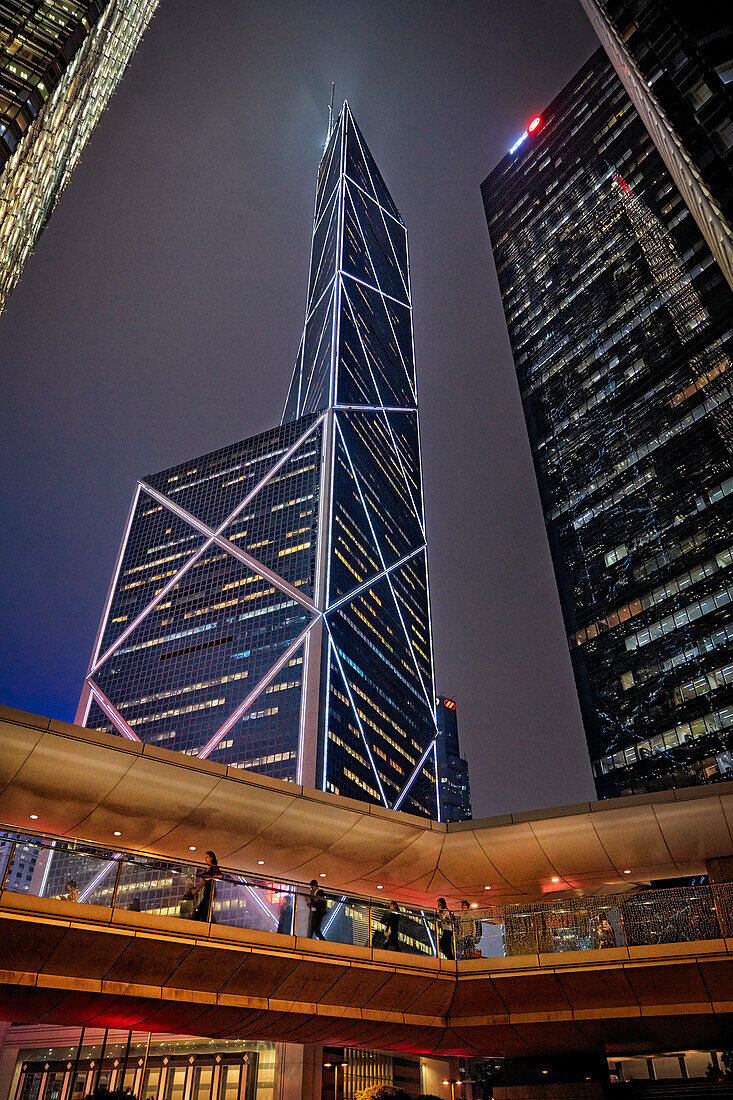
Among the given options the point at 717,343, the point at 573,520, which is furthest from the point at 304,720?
the point at 717,343

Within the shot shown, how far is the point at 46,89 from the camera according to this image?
3509 centimetres

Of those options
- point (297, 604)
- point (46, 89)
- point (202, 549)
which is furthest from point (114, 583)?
point (46, 89)

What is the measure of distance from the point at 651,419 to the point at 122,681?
89.4m

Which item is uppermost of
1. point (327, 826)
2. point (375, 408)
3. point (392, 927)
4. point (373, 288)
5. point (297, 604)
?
point (373, 288)

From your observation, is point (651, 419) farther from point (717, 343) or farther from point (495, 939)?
point (495, 939)

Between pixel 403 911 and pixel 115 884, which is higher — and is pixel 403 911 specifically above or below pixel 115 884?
above

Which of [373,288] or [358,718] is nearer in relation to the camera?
[358,718]

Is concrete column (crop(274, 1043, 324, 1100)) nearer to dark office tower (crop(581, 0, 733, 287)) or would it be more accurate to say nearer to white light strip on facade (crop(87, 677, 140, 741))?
dark office tower (crop(581, 0, 733, 287))

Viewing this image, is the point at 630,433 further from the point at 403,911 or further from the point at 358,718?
the point at 403,911

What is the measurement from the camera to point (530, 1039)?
59.4 ft

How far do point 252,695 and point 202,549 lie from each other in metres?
31.3

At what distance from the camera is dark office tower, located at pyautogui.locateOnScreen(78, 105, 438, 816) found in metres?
110

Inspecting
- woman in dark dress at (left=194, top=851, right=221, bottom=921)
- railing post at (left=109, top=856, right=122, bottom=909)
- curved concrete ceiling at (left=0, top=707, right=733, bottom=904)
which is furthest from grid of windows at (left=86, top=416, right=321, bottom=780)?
railing post at (left=109, top=856, right=122, bottom=909)

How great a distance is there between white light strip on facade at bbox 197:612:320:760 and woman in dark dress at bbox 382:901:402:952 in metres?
95.2
